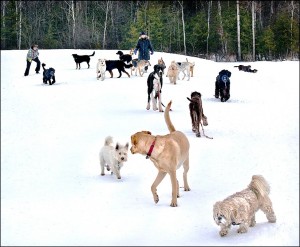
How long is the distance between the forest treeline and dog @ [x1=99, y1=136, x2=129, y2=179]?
34590 millimetres

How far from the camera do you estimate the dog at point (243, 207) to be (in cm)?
577

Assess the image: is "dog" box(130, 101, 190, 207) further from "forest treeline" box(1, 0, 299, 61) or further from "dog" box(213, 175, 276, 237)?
"forest treeline" box(1, 0, 299, 61)

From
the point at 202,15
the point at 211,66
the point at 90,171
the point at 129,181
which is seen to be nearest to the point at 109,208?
the point at 129,181

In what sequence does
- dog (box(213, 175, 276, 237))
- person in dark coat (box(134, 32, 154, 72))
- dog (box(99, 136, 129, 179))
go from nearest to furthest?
1. dog (box(213, 175, 276, 237))
2. dog (box(99, 136, 129, 179))
3. person in dark coat (box(134, 32, 154, 72))

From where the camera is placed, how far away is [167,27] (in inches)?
2120

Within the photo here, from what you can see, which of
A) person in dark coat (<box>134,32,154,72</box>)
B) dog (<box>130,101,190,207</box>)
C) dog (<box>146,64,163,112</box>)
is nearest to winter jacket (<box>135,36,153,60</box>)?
person in dark coat (<box>134,32,154,72</box>)

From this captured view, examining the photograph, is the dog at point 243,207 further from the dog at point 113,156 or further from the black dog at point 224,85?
the black dog at point 224,85

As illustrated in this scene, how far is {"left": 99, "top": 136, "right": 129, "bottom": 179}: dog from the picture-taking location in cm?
889

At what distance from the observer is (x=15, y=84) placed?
2192 centimetres

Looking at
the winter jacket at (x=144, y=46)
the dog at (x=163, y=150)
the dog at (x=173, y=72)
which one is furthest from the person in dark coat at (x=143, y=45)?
the dog at (x=163, y=150)

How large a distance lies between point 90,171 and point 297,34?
116ft

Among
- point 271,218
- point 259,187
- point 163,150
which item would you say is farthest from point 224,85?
point 259,187

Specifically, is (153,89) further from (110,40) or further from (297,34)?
(110,40)

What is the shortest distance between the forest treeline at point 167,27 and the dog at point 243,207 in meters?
37.3
